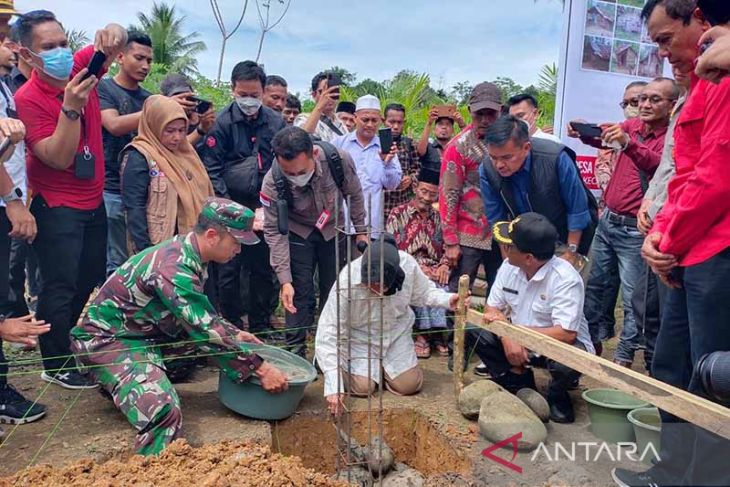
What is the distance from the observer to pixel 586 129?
4.00m

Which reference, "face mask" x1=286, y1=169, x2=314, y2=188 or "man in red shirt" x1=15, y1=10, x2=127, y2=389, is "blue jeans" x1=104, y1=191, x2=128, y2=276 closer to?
"man in red shirt" x1=15, y1=10, x2=127, y2=389

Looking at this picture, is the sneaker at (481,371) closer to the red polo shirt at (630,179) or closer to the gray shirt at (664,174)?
the red polo shirt at (630,179)

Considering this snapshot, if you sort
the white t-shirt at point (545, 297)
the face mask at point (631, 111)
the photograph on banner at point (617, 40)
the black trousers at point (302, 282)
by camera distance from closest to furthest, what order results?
the white t-shirt at point (545, 297) → the black trousers at point (302, 282) → the face mask at point (631, 111) → the photograph on banner at point (617, 40)

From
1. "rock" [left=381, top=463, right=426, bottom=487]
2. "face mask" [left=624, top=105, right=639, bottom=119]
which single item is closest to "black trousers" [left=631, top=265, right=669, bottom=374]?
"rock" [left=381, top=463, right=426, bottom=487]

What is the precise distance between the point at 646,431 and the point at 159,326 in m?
2.72

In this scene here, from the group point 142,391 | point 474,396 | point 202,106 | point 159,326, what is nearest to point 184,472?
point 142,391

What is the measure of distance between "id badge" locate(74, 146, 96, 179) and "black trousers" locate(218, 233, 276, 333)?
4.24ft

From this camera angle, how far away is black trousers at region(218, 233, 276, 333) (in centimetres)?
470

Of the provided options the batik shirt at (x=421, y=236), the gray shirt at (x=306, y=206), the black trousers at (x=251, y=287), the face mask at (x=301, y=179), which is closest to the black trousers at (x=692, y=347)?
the gray shirt at (x=306, y=206)

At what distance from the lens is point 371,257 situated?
12.0ft

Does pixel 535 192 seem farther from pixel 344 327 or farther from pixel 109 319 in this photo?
pixel 109 319

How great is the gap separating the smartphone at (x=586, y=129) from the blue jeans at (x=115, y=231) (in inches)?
128

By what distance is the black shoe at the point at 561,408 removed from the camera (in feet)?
12.2

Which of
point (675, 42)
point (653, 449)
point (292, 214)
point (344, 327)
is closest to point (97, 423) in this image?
point (344, 327)
